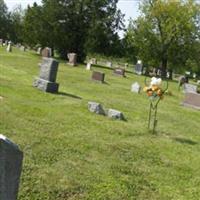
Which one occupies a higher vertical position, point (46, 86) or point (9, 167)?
point (9, 167)

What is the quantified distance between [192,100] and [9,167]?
16.7m

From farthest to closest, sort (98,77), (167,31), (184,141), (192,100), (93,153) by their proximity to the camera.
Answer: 1. (167,31)
2. (98,77)
3. (192,100)
4. (184,141)
5. (93,153)

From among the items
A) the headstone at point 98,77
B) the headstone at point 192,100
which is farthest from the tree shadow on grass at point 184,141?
the headstone at point 98,77

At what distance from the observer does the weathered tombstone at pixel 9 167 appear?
3871mm

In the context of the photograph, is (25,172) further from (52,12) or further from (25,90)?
(52,12)

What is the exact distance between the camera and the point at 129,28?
165 ft

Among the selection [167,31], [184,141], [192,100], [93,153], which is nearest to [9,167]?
[93,153]

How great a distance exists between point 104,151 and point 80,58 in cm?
3462

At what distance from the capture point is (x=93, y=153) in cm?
825

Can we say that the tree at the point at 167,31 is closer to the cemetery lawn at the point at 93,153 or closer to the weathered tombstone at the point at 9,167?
the cemetery lawn at the point at 93,153

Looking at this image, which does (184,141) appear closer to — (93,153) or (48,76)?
(93,153)

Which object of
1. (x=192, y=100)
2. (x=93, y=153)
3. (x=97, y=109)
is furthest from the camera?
A: (x=192, y=100)

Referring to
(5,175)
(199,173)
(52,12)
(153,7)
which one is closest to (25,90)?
(199,173)

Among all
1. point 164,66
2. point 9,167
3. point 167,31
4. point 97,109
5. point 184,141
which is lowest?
point 184,141
